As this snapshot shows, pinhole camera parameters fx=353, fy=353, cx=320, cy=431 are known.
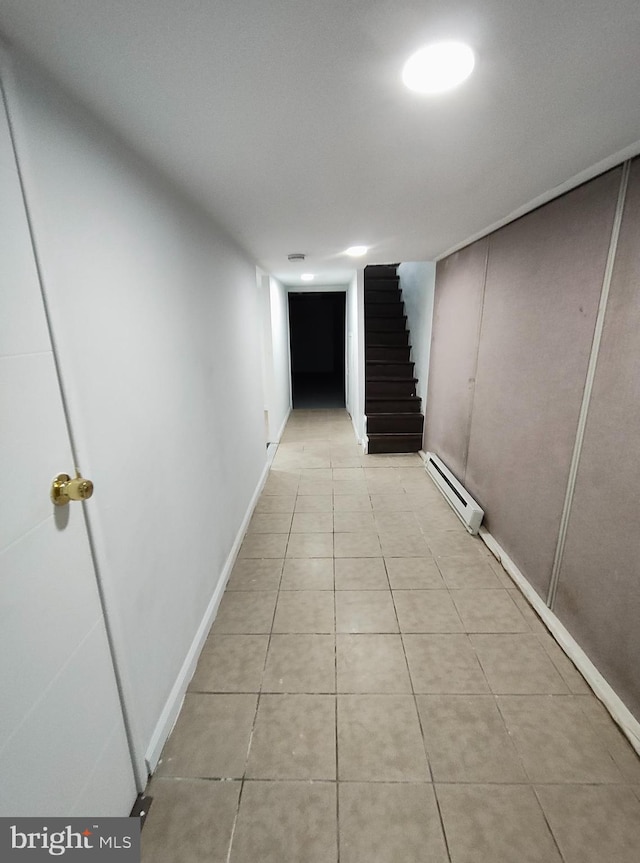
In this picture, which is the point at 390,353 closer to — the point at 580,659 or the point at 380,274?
the point at 380,274

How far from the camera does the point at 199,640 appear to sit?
67.7 inches

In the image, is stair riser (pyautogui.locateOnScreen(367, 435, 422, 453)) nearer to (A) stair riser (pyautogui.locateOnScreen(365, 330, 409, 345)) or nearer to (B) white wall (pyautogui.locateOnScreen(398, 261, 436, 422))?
(B) white wall (pyautogui.locateOnScreen(398, 261, 436, 422))

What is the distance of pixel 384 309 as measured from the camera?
5.29 meters

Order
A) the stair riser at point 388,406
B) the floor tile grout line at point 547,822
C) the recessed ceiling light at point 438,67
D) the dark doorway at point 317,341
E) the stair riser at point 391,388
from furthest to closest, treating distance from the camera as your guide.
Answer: the dark doorway at point 317,341
the stair riser at point 391,388
the stair riser at point 388,406
the floor tile grout line at point 547,822
the recessed ceiling light at point 438,67

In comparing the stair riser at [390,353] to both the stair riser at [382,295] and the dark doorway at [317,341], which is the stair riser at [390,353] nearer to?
the stair riser at [382,295]

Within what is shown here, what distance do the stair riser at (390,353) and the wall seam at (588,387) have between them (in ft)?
10.9

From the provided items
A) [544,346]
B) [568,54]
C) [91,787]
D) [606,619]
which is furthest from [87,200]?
[606,619]

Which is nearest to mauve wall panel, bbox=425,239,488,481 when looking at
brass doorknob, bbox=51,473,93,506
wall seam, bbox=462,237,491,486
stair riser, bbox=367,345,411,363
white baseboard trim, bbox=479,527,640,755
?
wall seam, bbox=462,237,491,486

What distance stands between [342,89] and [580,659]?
7.61 ft

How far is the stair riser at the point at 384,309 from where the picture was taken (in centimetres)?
520

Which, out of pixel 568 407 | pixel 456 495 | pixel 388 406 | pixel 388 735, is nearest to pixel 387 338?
pixel 388 406

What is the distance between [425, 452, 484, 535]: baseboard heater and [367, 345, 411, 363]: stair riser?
1.65m

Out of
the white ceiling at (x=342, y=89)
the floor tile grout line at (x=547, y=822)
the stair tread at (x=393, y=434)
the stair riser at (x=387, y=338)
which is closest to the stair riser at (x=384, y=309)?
the stair riser at (x=387, y=338)

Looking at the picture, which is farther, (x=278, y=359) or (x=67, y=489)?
(x=278, y=359)
